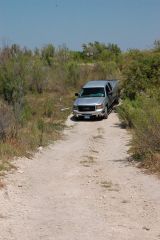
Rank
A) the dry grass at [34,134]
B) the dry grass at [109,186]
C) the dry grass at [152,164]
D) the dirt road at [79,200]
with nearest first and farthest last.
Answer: the dirt road at [79,200]
the dry grass at [109,186]
the dry grass at [152,164]
the dry grass at [34,134]

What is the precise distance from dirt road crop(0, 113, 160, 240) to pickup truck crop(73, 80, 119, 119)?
31.5 ft

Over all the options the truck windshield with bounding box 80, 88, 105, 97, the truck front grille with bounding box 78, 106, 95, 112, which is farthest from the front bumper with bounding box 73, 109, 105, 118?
the truck windshield with bounding box 80, 88, 105, 97

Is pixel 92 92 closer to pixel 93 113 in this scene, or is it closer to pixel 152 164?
pixel 93 113

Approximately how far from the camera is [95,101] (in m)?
25.8

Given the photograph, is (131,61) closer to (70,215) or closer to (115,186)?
(115,186)

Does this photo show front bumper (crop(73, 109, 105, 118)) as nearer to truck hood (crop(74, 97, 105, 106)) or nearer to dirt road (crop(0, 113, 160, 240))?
truck hood (crop(74, 97, 105, 106))

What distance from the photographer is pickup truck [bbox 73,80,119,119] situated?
25438mm

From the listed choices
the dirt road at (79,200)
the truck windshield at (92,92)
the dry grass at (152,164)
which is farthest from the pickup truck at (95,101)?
the dry grass at (152,164)

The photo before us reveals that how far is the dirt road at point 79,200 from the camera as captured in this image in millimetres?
7559

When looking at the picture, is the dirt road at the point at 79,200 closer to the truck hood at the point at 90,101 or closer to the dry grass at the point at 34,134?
the dry grass at the point at 34,134

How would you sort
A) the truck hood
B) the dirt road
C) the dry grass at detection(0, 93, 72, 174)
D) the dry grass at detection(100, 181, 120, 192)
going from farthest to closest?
1. the truck hood
2. the dry grass at detection(0, 93, 72, 174)
3. the dry grass at detection(100, 181, 120, 192)
4. the dirt road

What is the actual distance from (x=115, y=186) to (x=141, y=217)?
2.50 metres

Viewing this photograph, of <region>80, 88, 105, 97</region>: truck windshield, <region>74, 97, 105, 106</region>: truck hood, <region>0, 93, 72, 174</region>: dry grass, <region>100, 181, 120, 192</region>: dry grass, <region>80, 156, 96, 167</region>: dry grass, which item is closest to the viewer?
<region>100, 181, 120, 192</region>: dry grass

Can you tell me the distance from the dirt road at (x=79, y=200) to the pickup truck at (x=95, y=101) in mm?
9588
